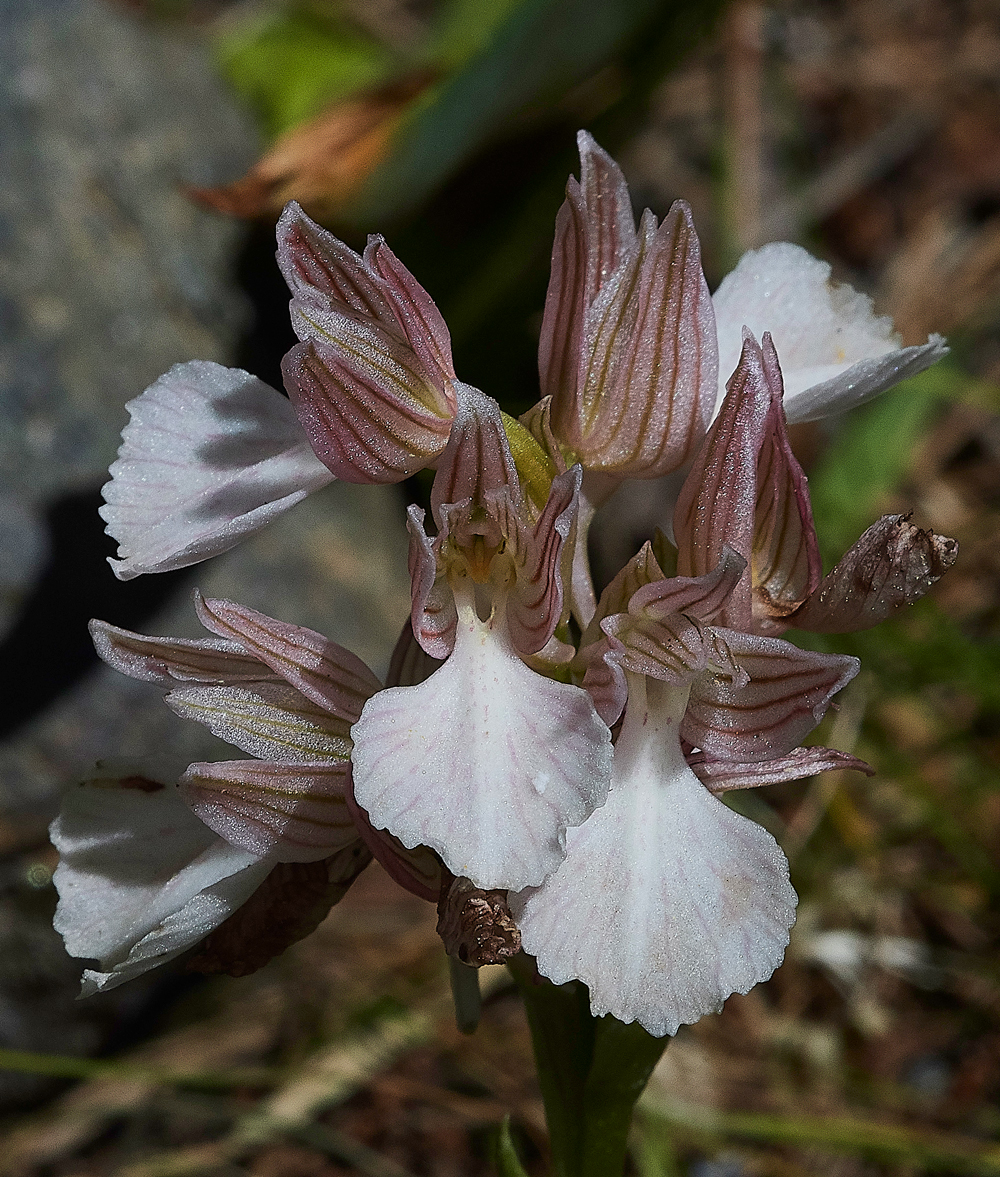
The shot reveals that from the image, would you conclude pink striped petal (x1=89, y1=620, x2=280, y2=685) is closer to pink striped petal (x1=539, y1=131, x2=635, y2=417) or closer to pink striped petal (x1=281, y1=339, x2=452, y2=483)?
pink striped petal (x1=281, y1=339, x2=452, y2=483)

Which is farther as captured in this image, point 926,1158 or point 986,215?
point 986,215

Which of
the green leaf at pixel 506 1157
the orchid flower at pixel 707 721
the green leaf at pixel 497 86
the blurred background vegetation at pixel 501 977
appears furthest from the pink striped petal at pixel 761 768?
the green leaf at pixel 497 86

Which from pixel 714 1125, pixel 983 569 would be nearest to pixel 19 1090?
pixel 714 1125

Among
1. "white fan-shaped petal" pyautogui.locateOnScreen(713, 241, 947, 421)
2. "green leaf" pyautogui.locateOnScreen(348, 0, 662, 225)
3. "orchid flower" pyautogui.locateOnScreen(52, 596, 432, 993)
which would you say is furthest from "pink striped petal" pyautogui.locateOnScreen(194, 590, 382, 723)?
"green leaf" pyautogui.locateOnScreen(348, 0, 662, 225)

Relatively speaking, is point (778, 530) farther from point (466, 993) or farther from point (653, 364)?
point (466, 993)

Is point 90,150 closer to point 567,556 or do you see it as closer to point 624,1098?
point 567,556

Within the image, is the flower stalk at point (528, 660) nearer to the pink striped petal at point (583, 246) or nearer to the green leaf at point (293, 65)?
the pink striped petal at point (583, 246)
